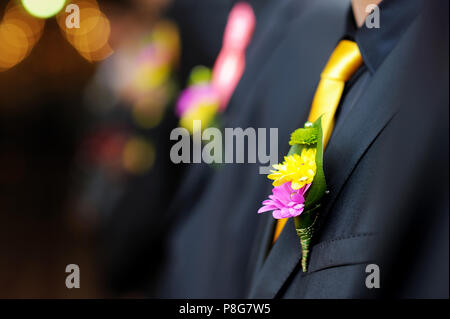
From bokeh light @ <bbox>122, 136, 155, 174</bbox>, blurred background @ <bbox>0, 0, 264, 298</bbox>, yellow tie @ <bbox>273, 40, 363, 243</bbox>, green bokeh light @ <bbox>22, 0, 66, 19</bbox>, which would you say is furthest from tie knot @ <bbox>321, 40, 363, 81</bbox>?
green bokeh light @ <bbox>22, 0, 66, 19</bbox>

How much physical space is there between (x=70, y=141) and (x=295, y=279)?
15.4 feet

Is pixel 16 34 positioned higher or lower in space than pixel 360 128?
higher

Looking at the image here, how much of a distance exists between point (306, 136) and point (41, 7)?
454cm

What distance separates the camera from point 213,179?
1.22 m

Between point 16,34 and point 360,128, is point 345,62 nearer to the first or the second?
point 360,128

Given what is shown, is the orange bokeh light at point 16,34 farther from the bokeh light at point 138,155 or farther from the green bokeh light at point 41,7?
the bokeh light at point 138,155

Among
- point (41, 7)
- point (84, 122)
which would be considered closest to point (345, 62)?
point (84, 122)

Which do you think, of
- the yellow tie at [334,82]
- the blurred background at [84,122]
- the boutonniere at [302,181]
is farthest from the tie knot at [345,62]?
the blurred background at [84,122]

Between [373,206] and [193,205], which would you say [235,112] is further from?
[373,206]

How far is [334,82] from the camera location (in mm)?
670

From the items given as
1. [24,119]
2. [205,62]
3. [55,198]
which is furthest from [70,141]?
[205,62]

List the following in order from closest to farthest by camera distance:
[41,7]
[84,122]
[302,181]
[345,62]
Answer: [302,181] < [345,62] < [84,122] < [41,7]

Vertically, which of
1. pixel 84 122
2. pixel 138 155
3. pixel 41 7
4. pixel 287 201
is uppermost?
pixel 41 7

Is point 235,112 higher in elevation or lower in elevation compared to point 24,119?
lower
